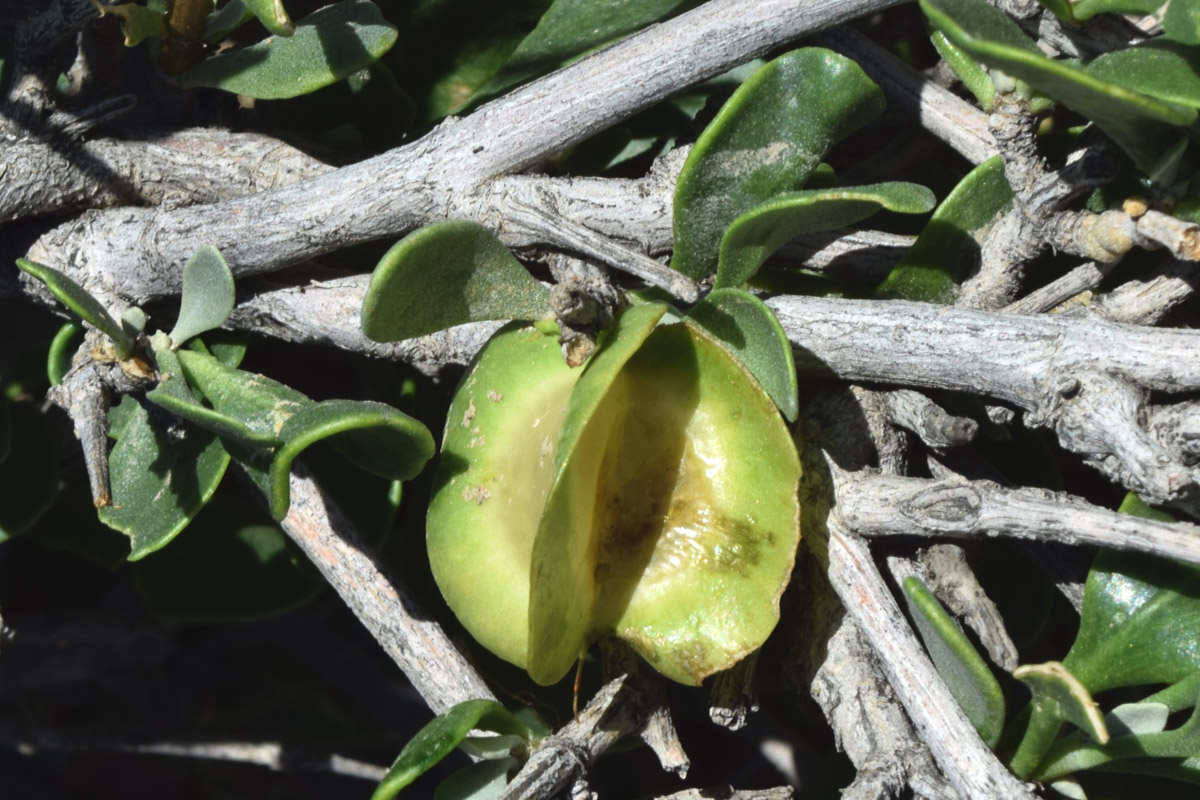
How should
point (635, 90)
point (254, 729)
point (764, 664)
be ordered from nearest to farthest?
point (635, 90) < point (764, 664) < point (254, 729)

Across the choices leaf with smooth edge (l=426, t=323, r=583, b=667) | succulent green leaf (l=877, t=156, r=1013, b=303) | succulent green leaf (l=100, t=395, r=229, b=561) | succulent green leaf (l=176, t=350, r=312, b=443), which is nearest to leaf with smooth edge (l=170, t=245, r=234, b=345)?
succulent green leaf (l=176, t=350, r=312, b=443)

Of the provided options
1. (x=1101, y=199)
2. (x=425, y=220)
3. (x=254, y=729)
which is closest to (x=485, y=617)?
(x=425, y=220)

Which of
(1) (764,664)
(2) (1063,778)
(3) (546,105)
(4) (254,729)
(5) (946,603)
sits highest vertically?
(3) (546,105)

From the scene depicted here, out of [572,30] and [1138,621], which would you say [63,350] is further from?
[1138,621]

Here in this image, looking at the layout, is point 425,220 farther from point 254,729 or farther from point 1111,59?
point 254,729

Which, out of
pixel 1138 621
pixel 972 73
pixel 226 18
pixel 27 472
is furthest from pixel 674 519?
pixel 27 472

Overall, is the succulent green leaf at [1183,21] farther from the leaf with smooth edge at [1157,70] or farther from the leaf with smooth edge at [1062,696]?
the leaf with smooth edge at [1062,696]

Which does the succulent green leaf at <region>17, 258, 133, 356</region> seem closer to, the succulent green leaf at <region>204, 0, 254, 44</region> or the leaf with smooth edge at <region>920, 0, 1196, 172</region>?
the succulent green leaf at <region>204, 0, 254, 44</region>
